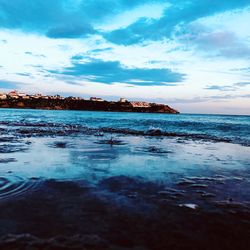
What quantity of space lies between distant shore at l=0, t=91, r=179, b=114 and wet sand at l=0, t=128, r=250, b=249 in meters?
148

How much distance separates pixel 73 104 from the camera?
15650 cm

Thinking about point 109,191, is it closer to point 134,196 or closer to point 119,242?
point 134,196

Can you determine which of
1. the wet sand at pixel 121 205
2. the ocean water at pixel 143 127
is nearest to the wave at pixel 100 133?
the ocean water at pixel 143 127

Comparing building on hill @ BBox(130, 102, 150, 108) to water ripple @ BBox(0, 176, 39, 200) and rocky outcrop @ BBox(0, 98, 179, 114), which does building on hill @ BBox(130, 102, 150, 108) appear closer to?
rocky outcrop @ BBox(0, 98, 179, 114)

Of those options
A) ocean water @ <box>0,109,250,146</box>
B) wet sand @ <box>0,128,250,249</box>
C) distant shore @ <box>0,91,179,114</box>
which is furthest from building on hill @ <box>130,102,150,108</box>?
wet sand @ <box>0,128,250,249</box>

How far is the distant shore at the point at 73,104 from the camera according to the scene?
154125 mm

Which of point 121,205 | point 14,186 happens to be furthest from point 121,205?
point 14,186

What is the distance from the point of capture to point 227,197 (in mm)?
5711

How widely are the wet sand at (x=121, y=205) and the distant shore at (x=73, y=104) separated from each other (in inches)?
5837

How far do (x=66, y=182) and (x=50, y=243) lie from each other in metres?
2.90

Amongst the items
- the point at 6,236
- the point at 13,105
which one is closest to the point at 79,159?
the point at 6,236

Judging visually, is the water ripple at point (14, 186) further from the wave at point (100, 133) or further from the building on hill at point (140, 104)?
the building on hill at point (140, 104)

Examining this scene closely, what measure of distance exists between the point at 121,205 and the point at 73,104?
→ 15451 cm

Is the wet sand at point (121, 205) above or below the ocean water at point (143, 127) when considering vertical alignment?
above
